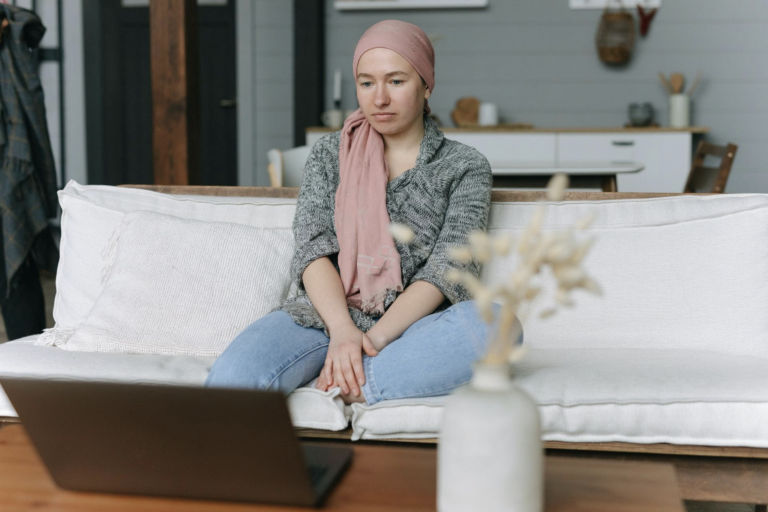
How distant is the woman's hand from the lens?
154 centimetres

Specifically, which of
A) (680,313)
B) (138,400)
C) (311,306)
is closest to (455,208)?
(311,306)

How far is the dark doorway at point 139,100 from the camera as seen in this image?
5.62 metres

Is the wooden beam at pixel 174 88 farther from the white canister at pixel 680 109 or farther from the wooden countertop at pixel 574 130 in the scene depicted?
Result: the white canister at pixel 680 109

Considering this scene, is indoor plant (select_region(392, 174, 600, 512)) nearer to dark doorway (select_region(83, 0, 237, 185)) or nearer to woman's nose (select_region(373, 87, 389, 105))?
woman's nose (select_region(373, 87, 389, 105))

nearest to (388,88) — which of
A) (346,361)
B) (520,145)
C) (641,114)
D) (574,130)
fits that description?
(346,361)

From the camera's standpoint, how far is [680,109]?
5.04 metres

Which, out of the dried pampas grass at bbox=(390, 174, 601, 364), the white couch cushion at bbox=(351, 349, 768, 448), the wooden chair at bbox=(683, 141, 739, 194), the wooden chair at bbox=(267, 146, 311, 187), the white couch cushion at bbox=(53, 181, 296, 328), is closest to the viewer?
the dried pampas grass at bbox=(390, 174, 601, 364)

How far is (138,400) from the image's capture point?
0.97 metres

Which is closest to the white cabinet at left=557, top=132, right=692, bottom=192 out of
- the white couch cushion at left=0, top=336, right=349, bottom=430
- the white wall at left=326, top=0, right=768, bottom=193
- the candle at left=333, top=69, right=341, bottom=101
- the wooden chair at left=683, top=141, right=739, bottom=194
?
the white wall at left=326, top=0, right=768, bottom=193

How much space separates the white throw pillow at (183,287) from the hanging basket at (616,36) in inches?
151

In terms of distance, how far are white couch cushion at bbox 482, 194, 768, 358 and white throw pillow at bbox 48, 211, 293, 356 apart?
575 mm

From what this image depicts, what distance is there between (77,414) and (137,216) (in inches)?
42.5

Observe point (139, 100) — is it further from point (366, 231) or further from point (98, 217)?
point (366, 231)

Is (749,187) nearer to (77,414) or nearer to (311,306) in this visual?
(311,306)
